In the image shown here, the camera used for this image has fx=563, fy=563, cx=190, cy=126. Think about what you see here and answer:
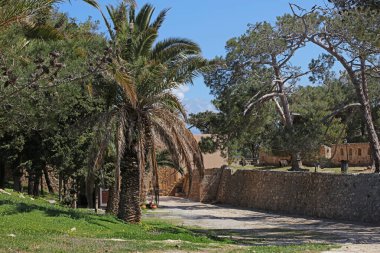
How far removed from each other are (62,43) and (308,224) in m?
16.8

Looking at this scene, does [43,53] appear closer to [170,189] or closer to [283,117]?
[283,117]

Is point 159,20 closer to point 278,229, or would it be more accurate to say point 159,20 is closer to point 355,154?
point 278,229

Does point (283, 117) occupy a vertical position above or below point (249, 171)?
above

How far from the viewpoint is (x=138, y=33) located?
62.5 ft

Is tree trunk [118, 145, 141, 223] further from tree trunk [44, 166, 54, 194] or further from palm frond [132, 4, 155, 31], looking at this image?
tree trunk [44, 166, 54, 194]

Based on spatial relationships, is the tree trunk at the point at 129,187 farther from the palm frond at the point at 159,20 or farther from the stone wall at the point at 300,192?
the stone wall at the point at 300,192

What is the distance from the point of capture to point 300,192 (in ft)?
107

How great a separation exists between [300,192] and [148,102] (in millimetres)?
16731

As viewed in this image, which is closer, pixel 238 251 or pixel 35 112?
pixel 238 251

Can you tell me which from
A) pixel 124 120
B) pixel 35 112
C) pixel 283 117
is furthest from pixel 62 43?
pixel 283 117

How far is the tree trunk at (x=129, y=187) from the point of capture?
19.4 meters

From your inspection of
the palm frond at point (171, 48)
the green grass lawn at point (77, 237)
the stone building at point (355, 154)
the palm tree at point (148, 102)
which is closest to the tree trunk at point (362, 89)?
the palm frond at point (171, 48)

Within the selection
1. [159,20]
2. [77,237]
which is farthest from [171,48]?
[77,237]

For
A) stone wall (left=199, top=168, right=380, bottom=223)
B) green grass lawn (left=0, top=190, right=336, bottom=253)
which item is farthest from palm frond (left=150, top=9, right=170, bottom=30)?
stone wall (left=199, top=168, right=380, bottom=223)
